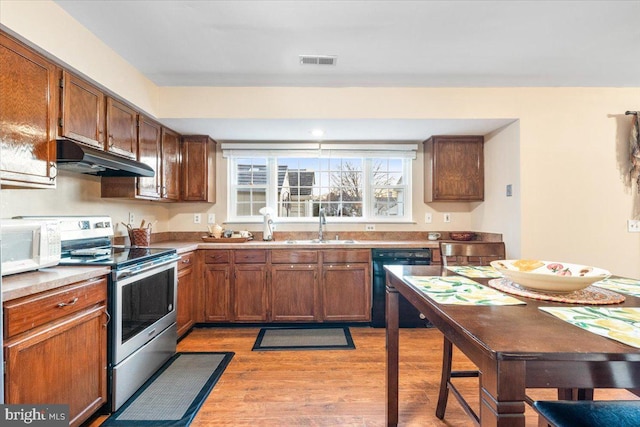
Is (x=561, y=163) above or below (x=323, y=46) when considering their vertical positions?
below

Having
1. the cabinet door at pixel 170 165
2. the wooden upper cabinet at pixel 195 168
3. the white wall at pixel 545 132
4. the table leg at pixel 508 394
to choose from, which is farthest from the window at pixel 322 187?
the table leg at pixel 508 394

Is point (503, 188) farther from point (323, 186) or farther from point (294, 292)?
point (294, 292)

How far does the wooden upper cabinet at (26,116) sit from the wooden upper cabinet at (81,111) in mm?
59

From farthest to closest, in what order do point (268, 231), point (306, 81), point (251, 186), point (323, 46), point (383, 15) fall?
1. point (251, 186)
2. point (268, 231)
3. point (306, 81)
4. point (323, 46)
5. point (383, 15)

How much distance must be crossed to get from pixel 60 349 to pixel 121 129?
1.68 m

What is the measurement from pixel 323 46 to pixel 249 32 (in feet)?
1.72

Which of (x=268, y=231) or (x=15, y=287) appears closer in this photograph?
(x=15, y=287)

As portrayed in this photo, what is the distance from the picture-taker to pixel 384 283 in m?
3.17

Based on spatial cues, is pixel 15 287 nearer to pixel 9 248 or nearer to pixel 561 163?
pixel 9 248

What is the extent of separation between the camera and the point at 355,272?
3162mm

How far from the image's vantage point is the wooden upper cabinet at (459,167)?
342cm

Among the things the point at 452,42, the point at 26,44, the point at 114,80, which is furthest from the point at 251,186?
the point at 452,42

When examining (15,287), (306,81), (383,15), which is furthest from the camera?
(306,81)

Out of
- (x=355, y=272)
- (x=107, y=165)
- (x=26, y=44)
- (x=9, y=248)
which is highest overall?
(x=26, y=44)
